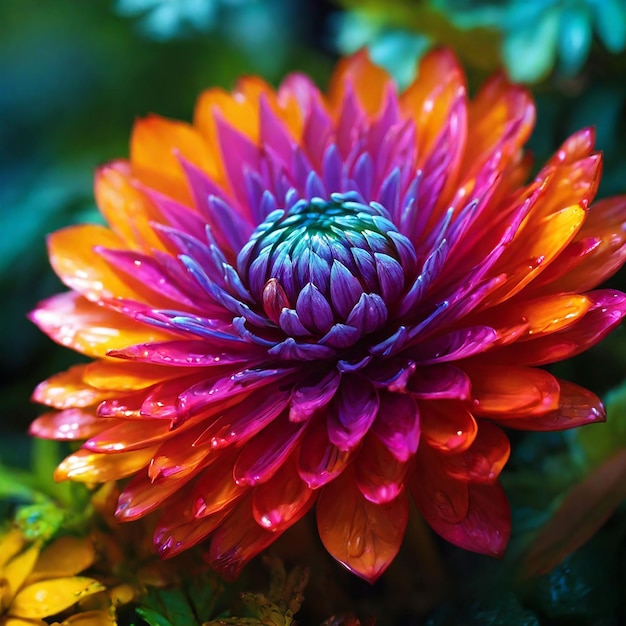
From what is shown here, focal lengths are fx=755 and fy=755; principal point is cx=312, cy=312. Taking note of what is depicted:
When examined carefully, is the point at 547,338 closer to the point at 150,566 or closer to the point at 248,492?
the point at 248,492

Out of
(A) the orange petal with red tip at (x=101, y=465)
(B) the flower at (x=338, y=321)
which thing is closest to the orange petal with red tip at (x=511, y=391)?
(B) the flower at (x=338, y=321)

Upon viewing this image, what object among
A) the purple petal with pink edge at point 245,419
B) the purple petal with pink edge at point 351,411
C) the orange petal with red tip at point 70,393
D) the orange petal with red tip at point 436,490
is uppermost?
the orange petal with red tip at point 70,393

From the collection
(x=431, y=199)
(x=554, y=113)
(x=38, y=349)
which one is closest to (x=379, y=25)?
(x=554, y=113)

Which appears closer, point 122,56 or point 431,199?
point 431,199

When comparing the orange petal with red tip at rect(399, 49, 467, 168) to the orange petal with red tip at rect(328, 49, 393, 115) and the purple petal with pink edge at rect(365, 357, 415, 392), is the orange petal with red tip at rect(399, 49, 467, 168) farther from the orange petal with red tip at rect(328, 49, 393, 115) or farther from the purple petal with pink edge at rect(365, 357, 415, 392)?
the purple petal with pink edge at rect(365, 357, 415, 392)

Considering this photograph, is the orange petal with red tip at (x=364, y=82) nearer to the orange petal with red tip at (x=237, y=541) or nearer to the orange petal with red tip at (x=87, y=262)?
the orange petal with red tip at (x=87, y=262)

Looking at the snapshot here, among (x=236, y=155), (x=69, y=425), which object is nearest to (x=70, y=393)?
(x=69, y=425)
